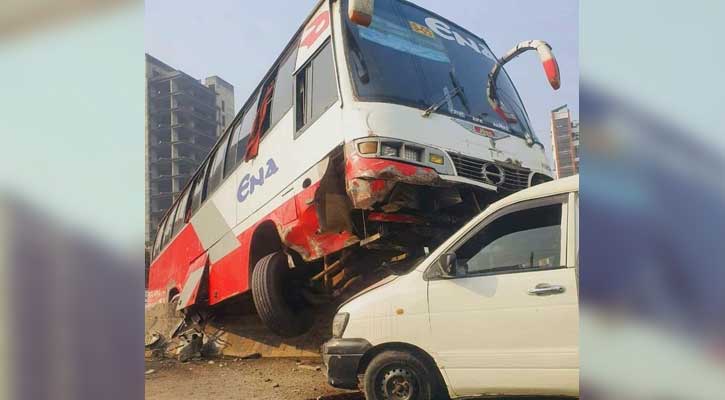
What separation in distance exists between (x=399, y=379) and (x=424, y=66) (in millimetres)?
1199

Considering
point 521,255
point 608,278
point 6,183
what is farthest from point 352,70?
point 6,183

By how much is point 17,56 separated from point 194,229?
1.03m

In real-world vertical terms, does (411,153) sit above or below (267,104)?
below

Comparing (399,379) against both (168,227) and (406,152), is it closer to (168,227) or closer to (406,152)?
(406,152)

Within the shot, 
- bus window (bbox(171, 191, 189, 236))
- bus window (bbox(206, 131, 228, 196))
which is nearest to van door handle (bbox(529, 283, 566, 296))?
bus window (bbox(206, 131, 228, 196))

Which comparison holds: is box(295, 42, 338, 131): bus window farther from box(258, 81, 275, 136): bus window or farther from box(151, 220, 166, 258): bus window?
box(151, 220, 166, 258): bus window

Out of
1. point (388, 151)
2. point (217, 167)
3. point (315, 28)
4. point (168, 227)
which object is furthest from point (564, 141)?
point (168, 227)

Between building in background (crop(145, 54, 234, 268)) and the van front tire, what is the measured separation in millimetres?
1129

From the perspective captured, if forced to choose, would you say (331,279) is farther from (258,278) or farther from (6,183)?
(6,183)

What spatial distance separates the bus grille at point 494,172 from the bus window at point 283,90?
2.36 feet

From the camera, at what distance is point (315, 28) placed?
1.95 meters

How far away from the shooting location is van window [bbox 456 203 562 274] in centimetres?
178

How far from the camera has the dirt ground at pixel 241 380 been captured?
2.00 meters

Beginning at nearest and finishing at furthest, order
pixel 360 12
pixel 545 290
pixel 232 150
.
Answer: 1. pixel 545 290
2. pixel 360 12
3. pixel 232 150
